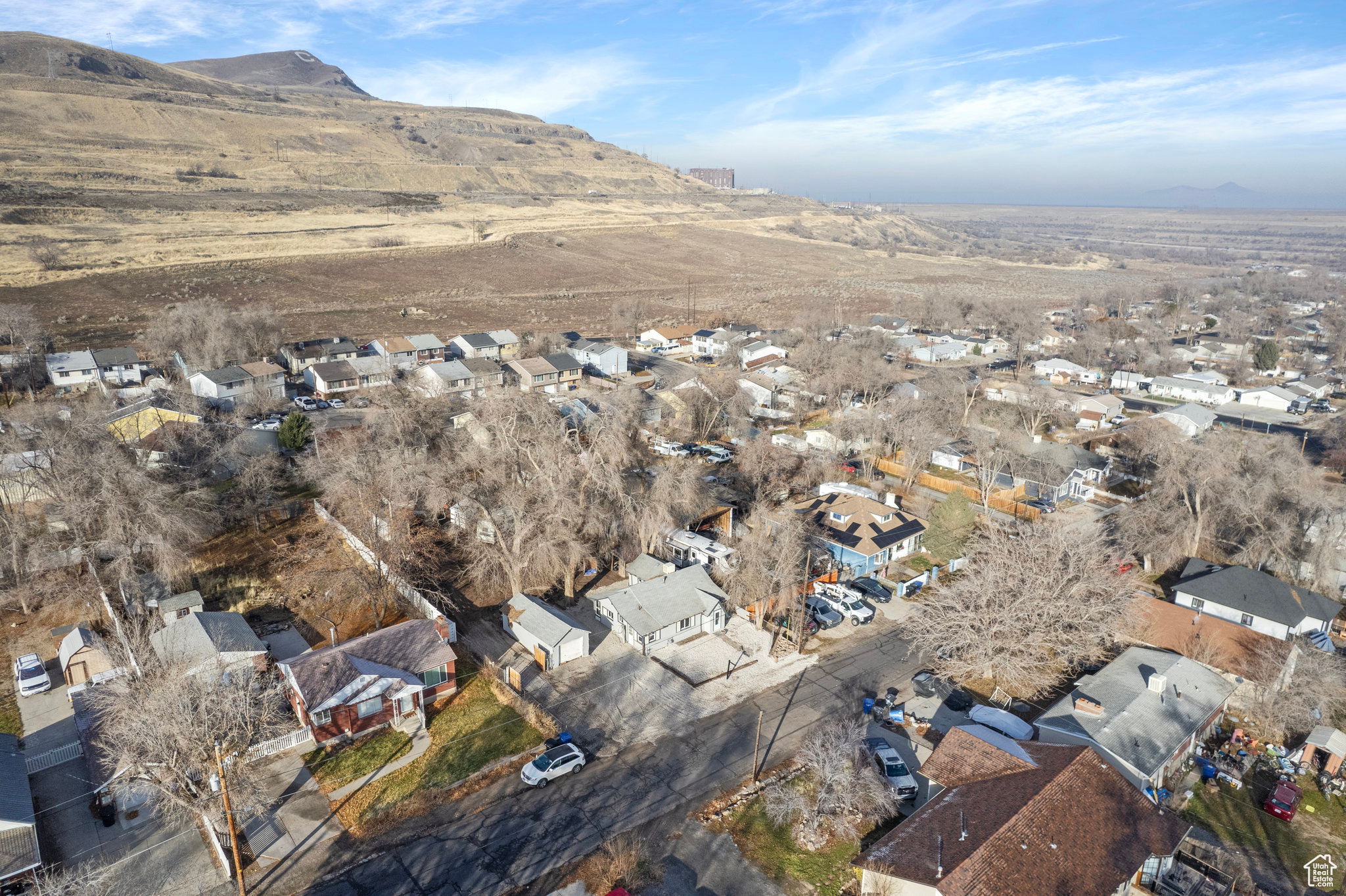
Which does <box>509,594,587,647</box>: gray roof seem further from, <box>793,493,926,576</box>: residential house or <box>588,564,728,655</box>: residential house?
<box>793,493,926,576</box>: residential house

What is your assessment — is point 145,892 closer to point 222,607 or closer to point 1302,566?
point 222,607

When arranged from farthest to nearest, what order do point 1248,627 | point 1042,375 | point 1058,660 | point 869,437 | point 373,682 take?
1. point 1042,375
2. point 869,437
3. point 1248,627
4. point 1058,660
5. point 373,682

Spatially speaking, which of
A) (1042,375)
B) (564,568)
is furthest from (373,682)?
(1042,375)

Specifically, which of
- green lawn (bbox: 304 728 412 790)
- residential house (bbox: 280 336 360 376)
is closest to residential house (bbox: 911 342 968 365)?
residential house (bbox: 280 336 360 376)

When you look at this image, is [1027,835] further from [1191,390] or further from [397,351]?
[1191,390]

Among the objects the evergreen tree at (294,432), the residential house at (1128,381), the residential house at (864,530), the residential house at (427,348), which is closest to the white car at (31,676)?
the evergreen tree at (294,432)

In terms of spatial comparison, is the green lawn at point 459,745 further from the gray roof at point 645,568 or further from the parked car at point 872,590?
the parked car at point 872,590
